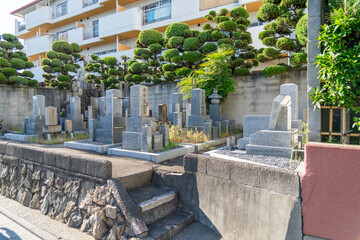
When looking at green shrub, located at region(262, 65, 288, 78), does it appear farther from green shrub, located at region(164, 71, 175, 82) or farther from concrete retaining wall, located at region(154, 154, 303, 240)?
concrete retaining wall, located at region(154, 154, 303, 240)

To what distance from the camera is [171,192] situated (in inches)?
174

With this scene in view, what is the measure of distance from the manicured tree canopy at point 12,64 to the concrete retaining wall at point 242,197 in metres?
16.0

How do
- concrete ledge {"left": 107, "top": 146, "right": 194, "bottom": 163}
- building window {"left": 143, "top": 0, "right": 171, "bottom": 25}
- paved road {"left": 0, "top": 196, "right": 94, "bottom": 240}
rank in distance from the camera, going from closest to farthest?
paved road {"left": 0, "top": 196, "right": 94, "bottom": 240} < concrete ledge {"left": 107, "top": 146, "right": 194, "bottom": 163} < building window {"left": 143, "top": 0, "right": 171, "bottom": 25}

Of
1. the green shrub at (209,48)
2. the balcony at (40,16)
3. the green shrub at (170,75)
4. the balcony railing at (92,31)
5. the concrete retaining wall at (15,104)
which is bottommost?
the concrete retaining wall at (15,104)

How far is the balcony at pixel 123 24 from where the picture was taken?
19578 millimetres

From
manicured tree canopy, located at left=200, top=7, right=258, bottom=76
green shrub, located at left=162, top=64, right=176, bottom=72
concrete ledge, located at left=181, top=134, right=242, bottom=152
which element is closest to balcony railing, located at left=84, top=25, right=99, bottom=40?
green shrub, located at left=162, top=64, right=176, bottom=72

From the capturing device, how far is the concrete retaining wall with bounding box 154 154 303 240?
3.14 m

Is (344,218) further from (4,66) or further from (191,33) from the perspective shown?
(4,66)

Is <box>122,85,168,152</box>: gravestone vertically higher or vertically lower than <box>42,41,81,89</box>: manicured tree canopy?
lower

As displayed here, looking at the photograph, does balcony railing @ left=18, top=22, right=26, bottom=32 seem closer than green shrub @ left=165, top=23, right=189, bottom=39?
No

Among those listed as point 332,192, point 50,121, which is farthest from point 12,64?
point 332,192

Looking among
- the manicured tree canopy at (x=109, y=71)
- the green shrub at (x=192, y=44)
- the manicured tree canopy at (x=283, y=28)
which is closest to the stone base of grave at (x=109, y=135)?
the green shrub at (x=192, y=44)

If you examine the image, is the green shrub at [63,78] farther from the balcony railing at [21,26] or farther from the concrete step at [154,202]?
the balcony railing at [21,26]

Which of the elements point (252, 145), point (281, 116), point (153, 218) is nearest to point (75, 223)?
point (153, 218)
